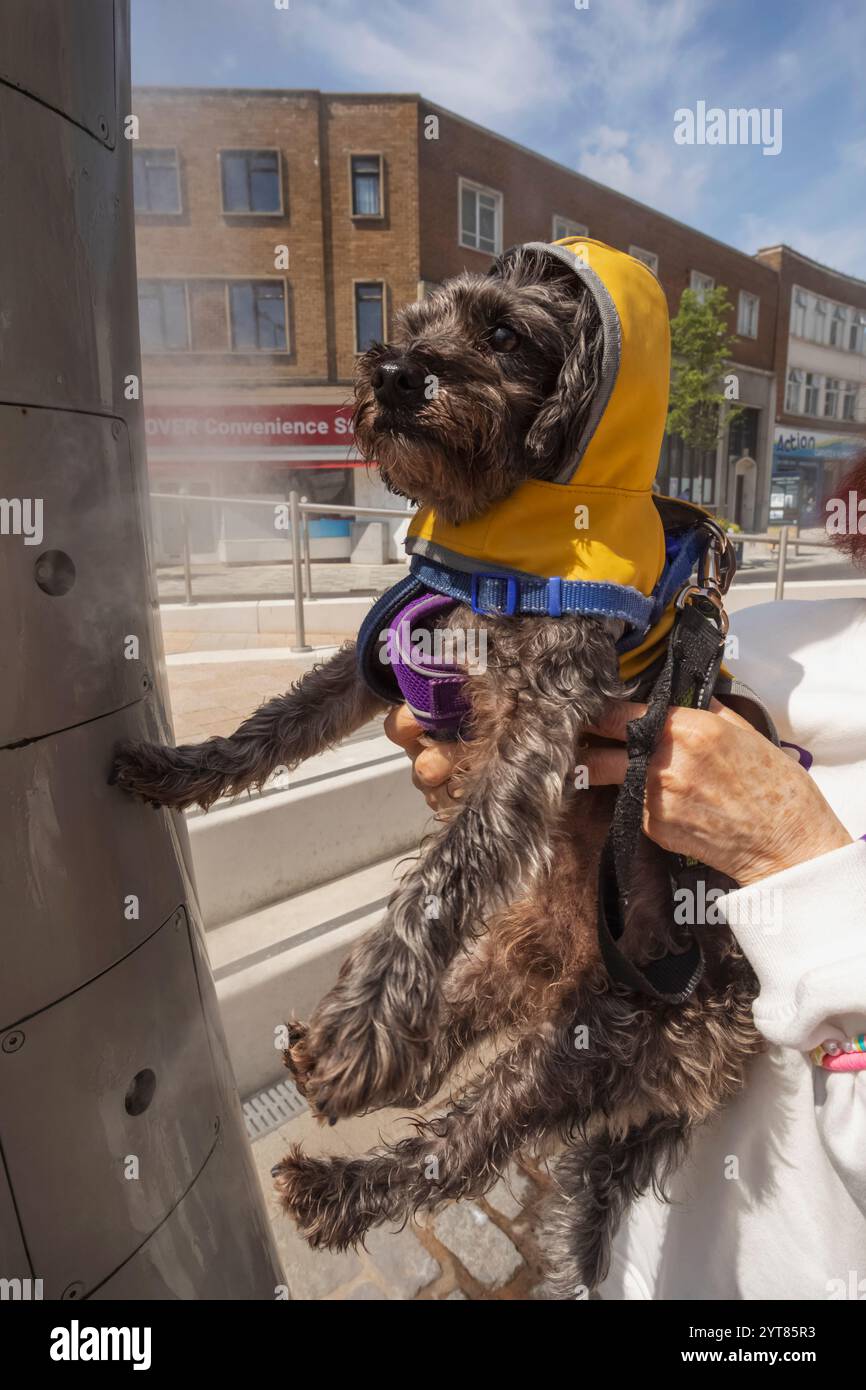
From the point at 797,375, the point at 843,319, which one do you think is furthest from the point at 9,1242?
the point at 797,375

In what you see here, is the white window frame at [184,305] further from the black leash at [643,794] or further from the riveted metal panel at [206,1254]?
the riveted metal panel at [206,1254]

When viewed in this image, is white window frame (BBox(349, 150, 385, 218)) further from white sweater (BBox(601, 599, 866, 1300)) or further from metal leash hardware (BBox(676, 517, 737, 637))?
white sweater (BBox(601, 599, 866, 1300))

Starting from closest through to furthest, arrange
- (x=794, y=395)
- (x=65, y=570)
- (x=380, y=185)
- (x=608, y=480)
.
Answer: (x=65, y=570) < (x=608, y=480) < (x=380, y=185) < (x=794, y=395)

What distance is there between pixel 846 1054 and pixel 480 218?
2456 cm

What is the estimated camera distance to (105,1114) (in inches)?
49.0

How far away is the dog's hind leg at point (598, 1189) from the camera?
1978 millimetres

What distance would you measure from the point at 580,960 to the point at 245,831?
1767mm

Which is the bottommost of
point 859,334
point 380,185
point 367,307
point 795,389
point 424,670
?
point 424,670

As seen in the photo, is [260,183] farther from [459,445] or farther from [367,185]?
[459,445]

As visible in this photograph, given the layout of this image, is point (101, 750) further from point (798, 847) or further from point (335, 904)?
point (335, 904)

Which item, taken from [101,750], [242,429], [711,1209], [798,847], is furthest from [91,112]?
[242,429]

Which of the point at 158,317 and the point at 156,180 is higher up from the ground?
the point at 156,180

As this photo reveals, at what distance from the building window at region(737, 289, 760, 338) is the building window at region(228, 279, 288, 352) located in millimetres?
17593

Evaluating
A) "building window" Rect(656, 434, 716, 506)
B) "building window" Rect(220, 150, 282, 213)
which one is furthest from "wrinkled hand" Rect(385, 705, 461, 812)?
"building window" Rect(656, 434, 716, 506)
